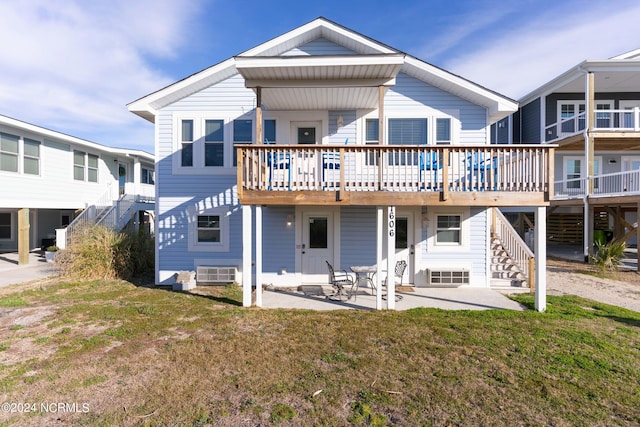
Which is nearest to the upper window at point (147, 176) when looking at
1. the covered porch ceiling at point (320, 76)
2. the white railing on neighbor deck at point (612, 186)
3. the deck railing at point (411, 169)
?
the covered porch ceiling at point (320, 76)

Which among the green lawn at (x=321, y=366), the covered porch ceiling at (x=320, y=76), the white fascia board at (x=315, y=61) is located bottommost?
the green lawn at (x=321, y=366)

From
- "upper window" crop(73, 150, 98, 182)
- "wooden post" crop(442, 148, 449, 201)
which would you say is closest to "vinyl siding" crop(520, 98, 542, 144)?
"wooden post" crop(442, 148, 449, 201)

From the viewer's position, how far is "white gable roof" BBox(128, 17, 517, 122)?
252 inches

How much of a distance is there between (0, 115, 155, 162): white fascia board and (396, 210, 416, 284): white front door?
14.0m

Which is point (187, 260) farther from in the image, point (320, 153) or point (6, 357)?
point (320, 153)

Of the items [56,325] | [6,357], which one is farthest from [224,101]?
[6,357]

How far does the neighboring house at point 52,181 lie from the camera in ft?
36.3

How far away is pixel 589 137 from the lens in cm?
1270

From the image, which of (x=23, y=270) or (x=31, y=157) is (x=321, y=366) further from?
(x=31, y=157)

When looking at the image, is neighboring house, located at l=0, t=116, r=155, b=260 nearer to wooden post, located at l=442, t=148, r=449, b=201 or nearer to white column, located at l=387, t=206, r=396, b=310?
white column, located at l=387, t=206, r=396, b=310

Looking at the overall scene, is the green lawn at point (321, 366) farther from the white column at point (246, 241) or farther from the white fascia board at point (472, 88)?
the white fascia board at point (472, 88)

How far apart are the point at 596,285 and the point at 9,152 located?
66.2 feet

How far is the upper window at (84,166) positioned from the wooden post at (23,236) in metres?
2.92

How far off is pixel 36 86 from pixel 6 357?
24500mm
